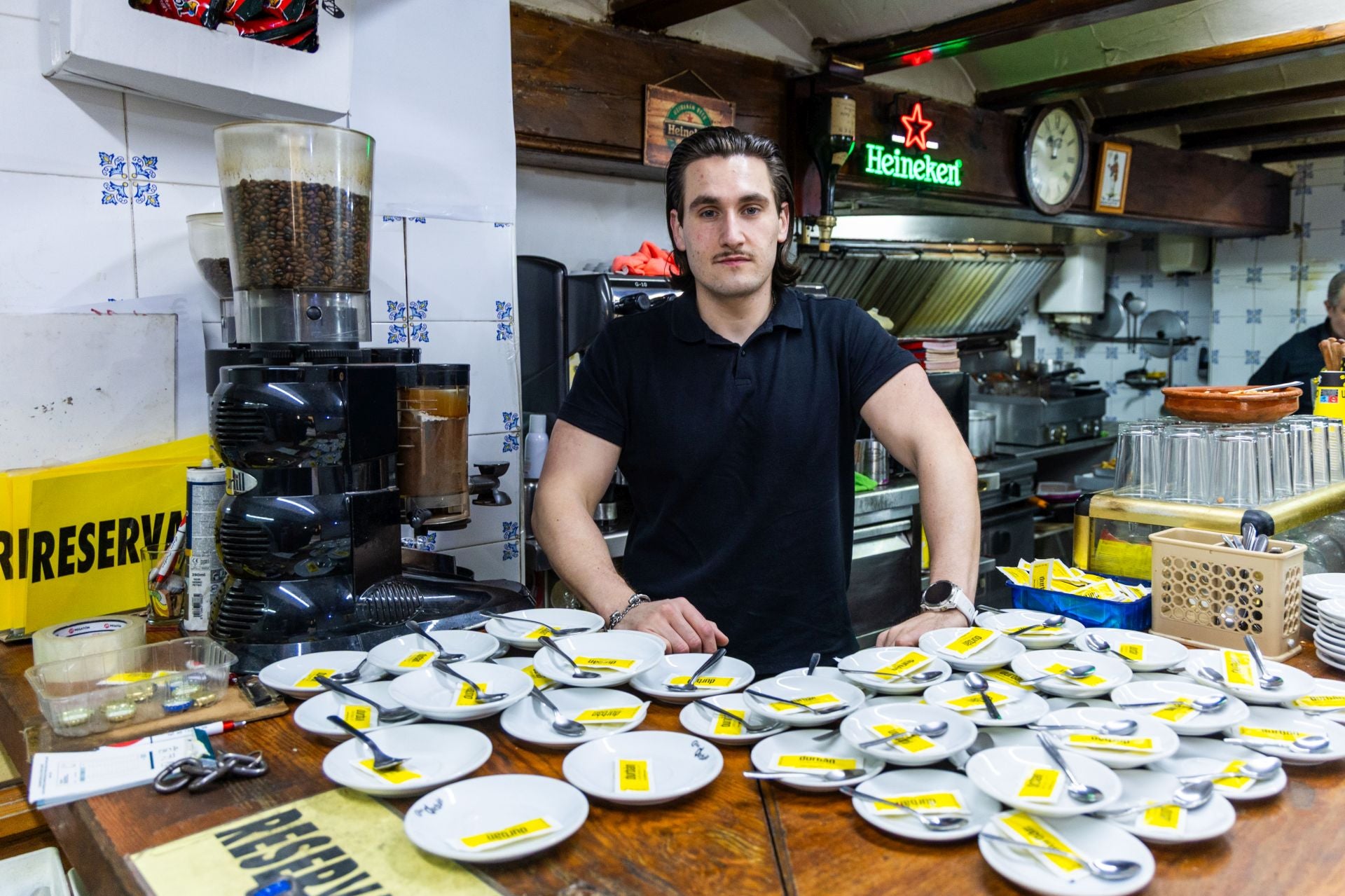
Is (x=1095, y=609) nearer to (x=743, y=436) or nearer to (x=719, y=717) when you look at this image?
(x=743, y=436)

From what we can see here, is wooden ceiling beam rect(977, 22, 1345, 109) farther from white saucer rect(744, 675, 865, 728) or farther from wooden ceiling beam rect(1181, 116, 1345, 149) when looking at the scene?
white saucer rect(744, 675, 865, 728)

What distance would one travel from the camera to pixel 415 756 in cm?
120

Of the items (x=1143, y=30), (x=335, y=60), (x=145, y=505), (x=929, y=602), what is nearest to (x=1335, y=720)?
(x=929, y=602)

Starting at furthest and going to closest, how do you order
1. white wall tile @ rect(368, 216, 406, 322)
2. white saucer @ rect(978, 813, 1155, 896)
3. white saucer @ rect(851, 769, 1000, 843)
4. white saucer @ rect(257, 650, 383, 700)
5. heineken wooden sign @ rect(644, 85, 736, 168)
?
1. heineken wooden sign @ rect(644, 85, 736, 168)
2. white wall tile @ rect(368, 216, 406, 322)
3. white saucer @ rect(257, 650, 383, 700)
4. white saucer @ rect(851, 769, 1000, 843)
5. white saucer @ rect(978, 813, 1155, 896)

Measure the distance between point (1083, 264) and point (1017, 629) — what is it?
6.00 metres

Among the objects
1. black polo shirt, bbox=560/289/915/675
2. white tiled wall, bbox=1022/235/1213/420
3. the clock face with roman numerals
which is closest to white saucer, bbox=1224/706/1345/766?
black polo shirt, bbox=560/289/915/675

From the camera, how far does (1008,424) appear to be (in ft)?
19.6

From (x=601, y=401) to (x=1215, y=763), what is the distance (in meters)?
1.44

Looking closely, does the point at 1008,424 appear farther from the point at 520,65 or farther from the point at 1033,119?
the point at 520,65

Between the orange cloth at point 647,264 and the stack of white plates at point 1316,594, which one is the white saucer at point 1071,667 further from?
the orange cloth at point 647,264

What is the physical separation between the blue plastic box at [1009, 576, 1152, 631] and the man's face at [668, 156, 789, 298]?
2.86 feet

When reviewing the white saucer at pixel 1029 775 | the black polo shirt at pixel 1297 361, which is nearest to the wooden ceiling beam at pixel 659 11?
the white saucer at pixel 1029 775

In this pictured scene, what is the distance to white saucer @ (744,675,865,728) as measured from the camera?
1.25 metres

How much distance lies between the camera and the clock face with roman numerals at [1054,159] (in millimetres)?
5145
